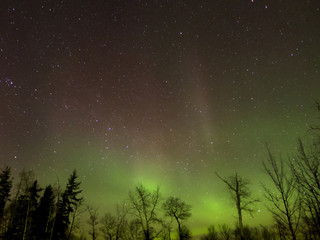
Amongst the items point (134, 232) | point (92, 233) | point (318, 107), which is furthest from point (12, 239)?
point (318, 107)

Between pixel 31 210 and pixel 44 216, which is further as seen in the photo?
pixel 44 216

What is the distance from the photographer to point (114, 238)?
3784 centimetres

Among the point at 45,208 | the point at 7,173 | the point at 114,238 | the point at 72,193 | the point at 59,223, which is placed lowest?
the point at 114,238

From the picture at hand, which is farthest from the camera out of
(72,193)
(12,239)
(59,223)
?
(72,193)

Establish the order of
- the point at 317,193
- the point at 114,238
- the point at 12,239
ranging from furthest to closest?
1. the point at 114,238
2. the point at 12,239
3. the point at 317,193

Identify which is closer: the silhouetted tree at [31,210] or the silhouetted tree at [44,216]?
the silhouetted tree at [31,210]

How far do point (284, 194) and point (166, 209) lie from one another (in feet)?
111

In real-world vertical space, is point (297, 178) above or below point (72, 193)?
below

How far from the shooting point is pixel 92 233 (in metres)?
36.6

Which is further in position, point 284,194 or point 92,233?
point 92,233

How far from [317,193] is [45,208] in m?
37.1

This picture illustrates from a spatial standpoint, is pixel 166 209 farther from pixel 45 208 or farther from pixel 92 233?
pixel 45 208

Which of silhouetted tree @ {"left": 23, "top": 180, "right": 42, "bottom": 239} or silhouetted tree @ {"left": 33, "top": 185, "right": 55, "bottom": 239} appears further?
silhouetted tree @ {"left": 33, "top": 185, "right": 55, "bottom": 239}

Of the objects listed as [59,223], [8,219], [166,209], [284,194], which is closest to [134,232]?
[166,209]
